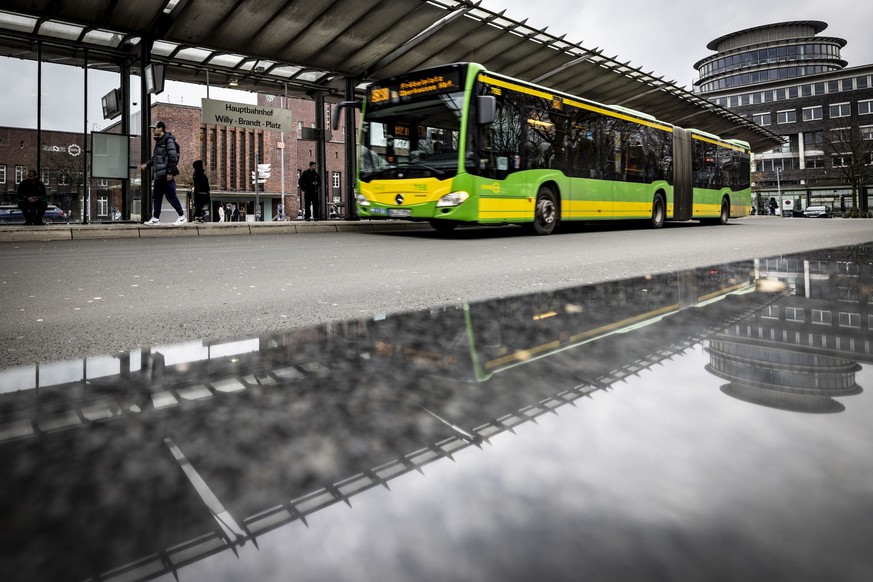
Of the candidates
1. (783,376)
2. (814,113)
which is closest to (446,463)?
(783,376)

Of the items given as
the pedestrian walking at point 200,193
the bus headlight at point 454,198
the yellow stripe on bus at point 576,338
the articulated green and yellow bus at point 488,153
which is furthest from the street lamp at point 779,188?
the yellow stripe on bus at point 576,338

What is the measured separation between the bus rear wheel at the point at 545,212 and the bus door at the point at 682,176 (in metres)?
6.92

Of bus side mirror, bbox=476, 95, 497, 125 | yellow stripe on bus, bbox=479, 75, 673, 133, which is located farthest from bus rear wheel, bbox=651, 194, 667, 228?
bus side mirror, bbox=476, 95, 497, 125

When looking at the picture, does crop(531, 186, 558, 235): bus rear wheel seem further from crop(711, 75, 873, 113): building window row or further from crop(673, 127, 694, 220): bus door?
crop(711, 75, 873, 113): building window row

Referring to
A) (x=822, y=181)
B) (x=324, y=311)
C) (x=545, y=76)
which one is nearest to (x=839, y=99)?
(x=822, y=181)

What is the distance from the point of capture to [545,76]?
60.2 ft

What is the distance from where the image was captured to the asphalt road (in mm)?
2850

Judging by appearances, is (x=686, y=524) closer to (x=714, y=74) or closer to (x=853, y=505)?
(x=853, y=505)

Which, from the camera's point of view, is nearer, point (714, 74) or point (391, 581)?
point (391, 581)

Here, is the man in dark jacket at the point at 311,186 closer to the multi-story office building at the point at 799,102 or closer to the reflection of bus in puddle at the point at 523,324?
the reflection of bus in puddle at the point at 523,324

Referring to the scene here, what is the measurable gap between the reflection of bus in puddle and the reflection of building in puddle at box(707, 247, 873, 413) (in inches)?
15.9

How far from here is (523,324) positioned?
2.72 meters

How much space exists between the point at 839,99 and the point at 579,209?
7778 cm

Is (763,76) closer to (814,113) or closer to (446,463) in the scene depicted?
(814,113)
